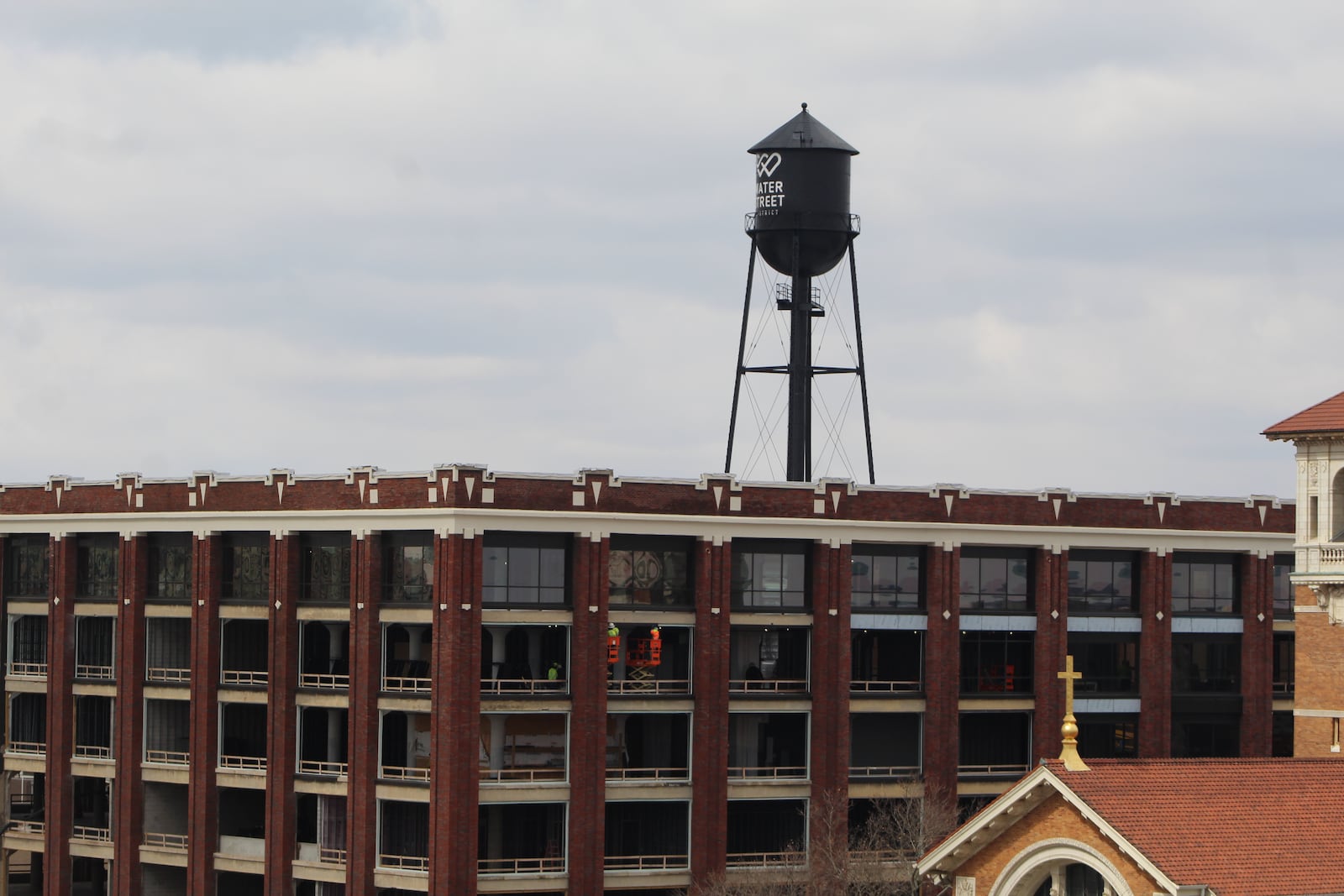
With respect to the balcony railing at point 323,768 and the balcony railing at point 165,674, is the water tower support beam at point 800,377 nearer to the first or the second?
the balcony railing at point 323,768

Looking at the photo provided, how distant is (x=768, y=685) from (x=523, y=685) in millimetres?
10785

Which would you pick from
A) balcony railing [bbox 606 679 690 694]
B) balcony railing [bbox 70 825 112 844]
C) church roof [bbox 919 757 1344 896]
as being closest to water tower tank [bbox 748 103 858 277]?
balcony railing [bbox 606 679 690 694]

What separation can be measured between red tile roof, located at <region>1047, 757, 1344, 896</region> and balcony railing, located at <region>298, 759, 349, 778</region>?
4568 centimetres

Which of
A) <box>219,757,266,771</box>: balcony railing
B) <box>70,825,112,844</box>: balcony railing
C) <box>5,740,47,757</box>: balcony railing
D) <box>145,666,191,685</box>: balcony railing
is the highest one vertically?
<box>145,666,191,685</box>: balcony railing

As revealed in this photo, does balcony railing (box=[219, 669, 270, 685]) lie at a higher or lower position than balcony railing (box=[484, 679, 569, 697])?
lower

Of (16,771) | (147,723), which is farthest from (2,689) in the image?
(147,723)

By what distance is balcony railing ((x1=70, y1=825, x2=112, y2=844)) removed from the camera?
106 metres

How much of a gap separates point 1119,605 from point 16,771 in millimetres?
53174

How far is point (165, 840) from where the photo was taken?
103m

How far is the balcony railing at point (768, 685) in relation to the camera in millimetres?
95625

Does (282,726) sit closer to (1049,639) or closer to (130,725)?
(130,725)

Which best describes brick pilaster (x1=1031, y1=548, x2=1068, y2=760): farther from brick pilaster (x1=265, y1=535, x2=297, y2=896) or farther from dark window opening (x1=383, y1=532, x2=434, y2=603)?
brick pilaster (x1=265, y1=535, x2=297, y2=896)

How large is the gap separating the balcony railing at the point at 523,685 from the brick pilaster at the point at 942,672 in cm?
1627

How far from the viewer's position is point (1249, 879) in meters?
52.5
